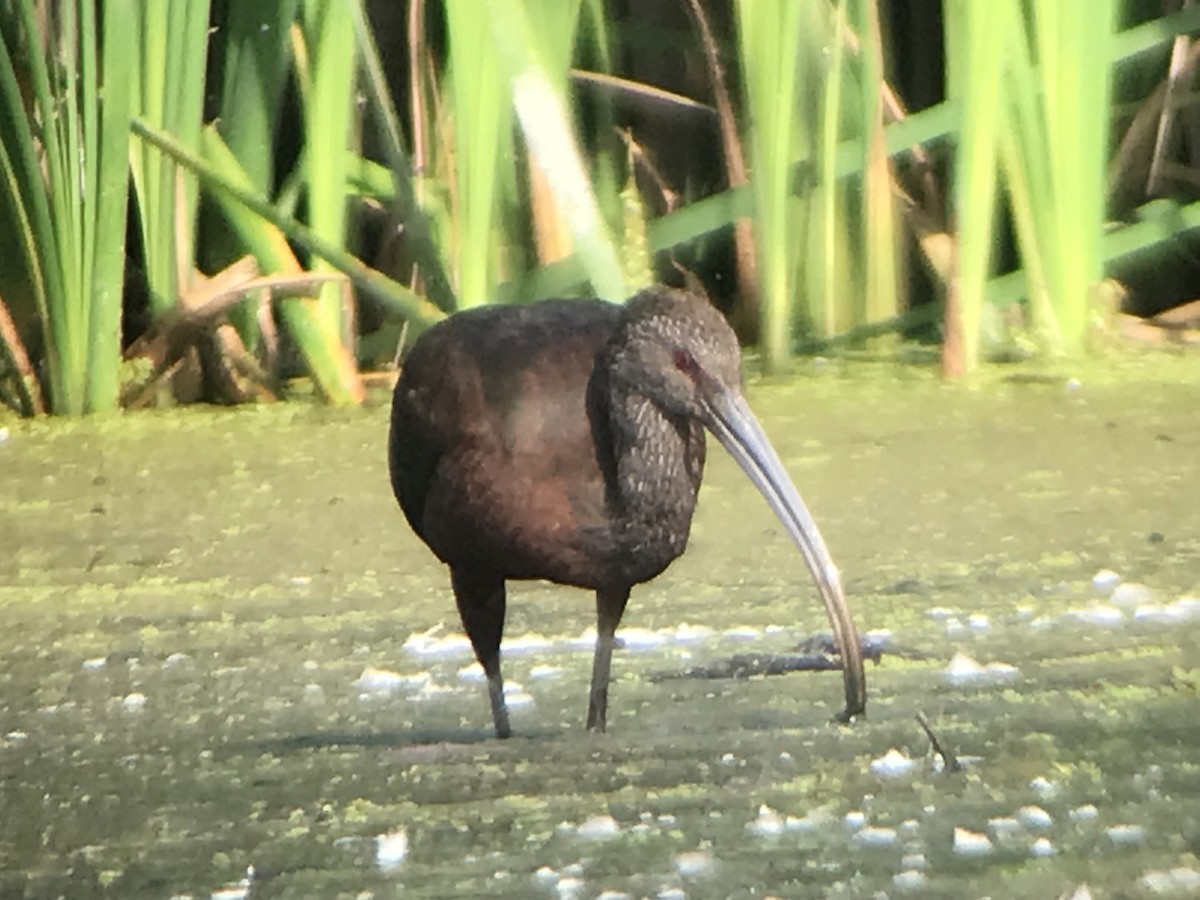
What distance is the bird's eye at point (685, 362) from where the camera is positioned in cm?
199

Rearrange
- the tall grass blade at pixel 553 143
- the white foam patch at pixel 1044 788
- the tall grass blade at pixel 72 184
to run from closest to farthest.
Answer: the white foam patch at pixel 1044 788
the tall grass blade at pixel 553 143
the tall grass blade at pixel 72 184

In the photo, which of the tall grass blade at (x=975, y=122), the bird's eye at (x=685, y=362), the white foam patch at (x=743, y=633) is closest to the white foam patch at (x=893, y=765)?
the bird's eye at (x=685, y=362)

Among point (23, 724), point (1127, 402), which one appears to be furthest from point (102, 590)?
point (1127, 402)

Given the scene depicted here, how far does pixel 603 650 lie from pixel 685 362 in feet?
0.88

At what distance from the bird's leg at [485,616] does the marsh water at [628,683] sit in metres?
0.05

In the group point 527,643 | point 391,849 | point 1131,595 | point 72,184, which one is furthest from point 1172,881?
point 72,184

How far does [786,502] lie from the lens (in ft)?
6.58

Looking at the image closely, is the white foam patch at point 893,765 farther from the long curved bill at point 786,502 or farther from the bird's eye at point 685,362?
the bird's eye at point 685,362

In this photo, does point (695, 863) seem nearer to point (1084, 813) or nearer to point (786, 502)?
point (1084, 813)

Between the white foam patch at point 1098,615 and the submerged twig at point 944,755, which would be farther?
the white foam patch at point 1098,615

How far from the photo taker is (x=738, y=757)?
6.33 ft

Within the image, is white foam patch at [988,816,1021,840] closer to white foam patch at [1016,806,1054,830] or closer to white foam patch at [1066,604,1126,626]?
white foam patch at [1016,806,1054,830]

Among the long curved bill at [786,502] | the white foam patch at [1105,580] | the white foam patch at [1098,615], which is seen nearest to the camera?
the long curved bill at [786,502]

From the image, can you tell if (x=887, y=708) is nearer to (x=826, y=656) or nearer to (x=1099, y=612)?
(x=826, y=656)
